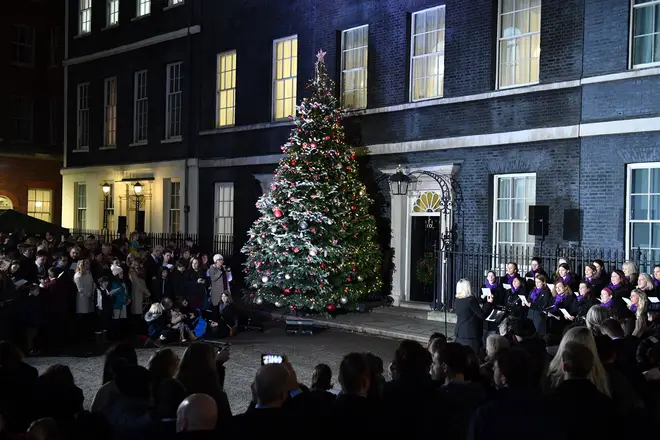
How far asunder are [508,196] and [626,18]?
15.5 ft

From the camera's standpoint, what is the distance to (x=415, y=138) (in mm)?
19719

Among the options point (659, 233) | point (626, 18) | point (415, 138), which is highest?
point (626, 18)

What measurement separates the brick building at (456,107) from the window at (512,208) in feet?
0.11

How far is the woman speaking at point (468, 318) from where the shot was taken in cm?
1130

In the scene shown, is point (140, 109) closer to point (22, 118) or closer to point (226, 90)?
point (226, 90)

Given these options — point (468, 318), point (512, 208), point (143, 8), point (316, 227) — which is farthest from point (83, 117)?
point (468, 318)

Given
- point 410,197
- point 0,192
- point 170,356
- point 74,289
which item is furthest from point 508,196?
point 0,192

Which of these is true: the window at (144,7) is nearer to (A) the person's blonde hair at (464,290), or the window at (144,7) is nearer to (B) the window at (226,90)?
(B) the window at (226,90)

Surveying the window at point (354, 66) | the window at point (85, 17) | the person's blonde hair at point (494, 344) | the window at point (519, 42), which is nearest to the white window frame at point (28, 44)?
the window at point (85, 17)

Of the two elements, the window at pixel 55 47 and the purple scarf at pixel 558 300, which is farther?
the window at pixel 55 47

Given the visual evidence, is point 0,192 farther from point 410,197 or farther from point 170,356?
point 170,356

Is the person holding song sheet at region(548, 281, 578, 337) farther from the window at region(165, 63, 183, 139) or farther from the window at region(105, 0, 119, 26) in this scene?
the window at region(105, 0, 119, 26)

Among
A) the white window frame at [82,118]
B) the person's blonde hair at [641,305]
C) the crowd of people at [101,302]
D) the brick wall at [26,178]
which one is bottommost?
the crowd of people at [101,302]

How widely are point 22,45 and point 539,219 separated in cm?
3105
